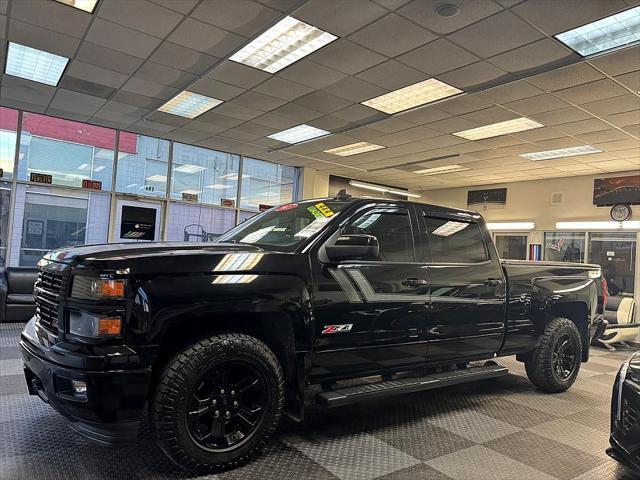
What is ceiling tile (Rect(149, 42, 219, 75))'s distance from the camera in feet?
18.6

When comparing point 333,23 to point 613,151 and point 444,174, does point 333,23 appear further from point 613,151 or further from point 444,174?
point 444,174

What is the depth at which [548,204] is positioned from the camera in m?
12.1

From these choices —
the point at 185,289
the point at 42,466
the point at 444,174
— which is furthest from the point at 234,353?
the point at 444,174

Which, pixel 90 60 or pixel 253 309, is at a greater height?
pixel 90 60

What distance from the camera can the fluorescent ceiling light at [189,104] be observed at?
7.50 meters

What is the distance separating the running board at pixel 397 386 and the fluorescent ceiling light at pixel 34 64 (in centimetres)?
607

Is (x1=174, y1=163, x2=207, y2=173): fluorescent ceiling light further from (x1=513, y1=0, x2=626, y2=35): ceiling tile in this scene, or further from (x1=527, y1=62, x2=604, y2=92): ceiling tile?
(x1=513, y1=0, x2=626, y2=35): ceiling tile

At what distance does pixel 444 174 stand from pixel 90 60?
908 cm

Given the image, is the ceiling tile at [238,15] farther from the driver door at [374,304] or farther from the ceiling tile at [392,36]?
the driver door at [374,304]

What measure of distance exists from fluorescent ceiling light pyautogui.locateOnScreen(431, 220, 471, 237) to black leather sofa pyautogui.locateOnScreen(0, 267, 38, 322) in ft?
19.8

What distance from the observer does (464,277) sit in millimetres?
3525

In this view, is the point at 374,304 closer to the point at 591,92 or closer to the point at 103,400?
the point at 103,400

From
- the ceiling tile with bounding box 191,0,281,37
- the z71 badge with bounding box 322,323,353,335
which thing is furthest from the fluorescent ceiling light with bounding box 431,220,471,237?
the ceiling tile with bounding box 191,0,281,37

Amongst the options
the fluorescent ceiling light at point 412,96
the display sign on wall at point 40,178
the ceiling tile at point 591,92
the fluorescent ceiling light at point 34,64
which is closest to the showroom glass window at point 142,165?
the display sign on wall at point 40,178
